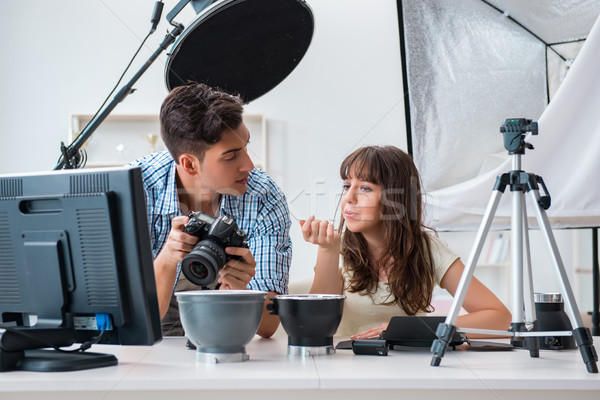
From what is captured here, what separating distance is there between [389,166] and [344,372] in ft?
2.92

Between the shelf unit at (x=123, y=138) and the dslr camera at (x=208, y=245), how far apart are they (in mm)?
2047

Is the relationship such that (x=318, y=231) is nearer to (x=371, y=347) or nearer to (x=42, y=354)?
(x=371, y=347)

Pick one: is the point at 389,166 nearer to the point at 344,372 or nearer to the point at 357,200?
the point at 357,200

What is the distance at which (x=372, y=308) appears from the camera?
1.56m

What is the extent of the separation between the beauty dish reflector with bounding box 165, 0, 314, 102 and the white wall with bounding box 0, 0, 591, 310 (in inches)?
67.4

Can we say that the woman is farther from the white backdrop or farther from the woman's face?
the white backdrop

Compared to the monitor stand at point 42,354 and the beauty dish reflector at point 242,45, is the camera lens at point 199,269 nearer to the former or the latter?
the monitor stand at point 42,354

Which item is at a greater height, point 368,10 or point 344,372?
point 368,10

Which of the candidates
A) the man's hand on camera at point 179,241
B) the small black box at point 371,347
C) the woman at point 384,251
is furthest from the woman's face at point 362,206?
the small black box at point 371,347

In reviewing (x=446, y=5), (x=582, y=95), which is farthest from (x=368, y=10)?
(x=582, y=95)

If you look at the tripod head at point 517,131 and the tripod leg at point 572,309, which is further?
the tripod head at point 517,131

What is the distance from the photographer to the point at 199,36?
126 centimetres

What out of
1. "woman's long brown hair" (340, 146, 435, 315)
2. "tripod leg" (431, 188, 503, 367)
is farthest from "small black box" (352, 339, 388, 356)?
"woman's long brown hair" (340, 146, 435, 315)

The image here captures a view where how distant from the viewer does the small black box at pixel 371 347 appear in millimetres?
903
